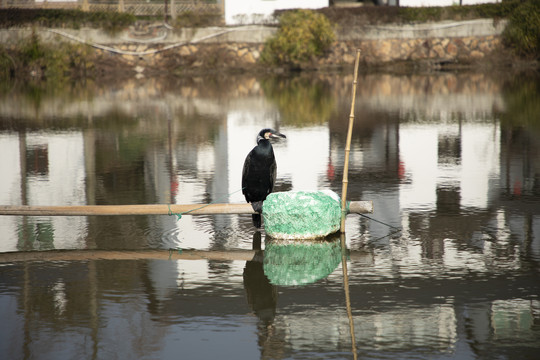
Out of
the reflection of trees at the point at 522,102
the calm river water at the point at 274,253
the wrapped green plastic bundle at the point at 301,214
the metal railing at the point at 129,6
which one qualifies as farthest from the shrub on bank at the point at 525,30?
the wrapped green plastic bundle at the point at 301,214

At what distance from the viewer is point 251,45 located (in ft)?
132

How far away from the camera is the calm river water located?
→ 243 inches

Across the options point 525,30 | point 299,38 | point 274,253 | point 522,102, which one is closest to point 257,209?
point 274,253

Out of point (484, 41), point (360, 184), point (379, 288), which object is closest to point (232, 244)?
point (379, 288)

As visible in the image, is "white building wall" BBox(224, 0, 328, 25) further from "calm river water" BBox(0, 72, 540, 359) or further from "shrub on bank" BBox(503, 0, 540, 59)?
"calm river water" BBox(0, 72, 540, 359)

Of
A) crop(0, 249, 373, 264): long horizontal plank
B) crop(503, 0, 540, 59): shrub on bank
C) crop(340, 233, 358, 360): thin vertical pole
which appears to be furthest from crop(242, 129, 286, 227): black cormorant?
crop(503, 0, 540, 59): shrub on bank

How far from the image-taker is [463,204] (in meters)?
10.6

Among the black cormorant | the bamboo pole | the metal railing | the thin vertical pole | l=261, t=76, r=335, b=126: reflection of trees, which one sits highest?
the metal railing

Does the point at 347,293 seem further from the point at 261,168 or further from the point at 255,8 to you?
the point at 255,8

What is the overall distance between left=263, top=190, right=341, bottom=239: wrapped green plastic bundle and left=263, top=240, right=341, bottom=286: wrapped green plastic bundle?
0.39ft

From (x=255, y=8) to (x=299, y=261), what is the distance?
3478cm

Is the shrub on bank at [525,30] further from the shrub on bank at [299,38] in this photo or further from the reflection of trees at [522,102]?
the shrub on bank at [299,38]

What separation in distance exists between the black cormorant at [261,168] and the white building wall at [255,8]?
32421mm

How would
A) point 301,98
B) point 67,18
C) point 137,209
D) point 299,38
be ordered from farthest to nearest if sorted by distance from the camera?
point 67,18 → point 299,38 → point 301,98 → point 137,209
